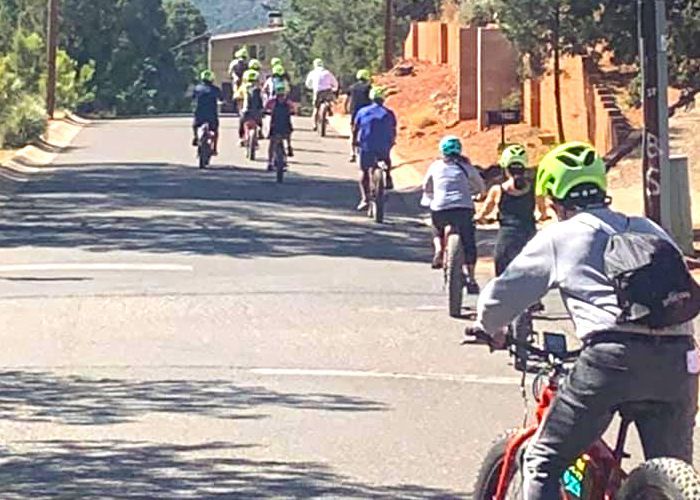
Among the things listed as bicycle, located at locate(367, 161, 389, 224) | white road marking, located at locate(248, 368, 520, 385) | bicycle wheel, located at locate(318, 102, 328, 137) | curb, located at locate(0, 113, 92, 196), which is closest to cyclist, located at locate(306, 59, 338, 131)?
bicycle wheel, located at locate(318, 102, 328, 137)

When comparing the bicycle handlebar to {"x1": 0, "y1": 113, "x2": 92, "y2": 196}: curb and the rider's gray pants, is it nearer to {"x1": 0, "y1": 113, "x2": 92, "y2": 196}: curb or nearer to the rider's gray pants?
the rider's gray pants

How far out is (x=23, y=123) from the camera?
123 ft

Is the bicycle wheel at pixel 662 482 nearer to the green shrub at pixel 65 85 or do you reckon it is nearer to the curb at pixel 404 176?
the curb at pixel 404 176

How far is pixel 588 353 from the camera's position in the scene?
20.4ft

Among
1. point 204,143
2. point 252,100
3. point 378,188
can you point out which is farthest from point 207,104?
point 378,188

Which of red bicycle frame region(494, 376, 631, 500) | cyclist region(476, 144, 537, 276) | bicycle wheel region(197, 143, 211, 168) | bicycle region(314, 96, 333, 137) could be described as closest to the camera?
red bicycle frame region(494, 376, 631, 500)

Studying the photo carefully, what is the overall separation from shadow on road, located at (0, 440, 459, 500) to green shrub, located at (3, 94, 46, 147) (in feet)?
89.2

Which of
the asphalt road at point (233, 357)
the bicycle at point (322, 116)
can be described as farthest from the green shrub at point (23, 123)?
the asphalt road at point (233, 357)

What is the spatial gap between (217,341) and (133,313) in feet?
5.92

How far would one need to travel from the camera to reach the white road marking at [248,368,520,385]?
502 inches

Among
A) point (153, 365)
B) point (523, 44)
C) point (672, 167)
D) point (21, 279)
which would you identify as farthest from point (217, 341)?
point (523, 44)

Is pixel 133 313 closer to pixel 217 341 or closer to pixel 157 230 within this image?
pixel 217 341

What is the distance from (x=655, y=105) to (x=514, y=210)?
4.21 m

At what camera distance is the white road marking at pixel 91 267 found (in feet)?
62.8
